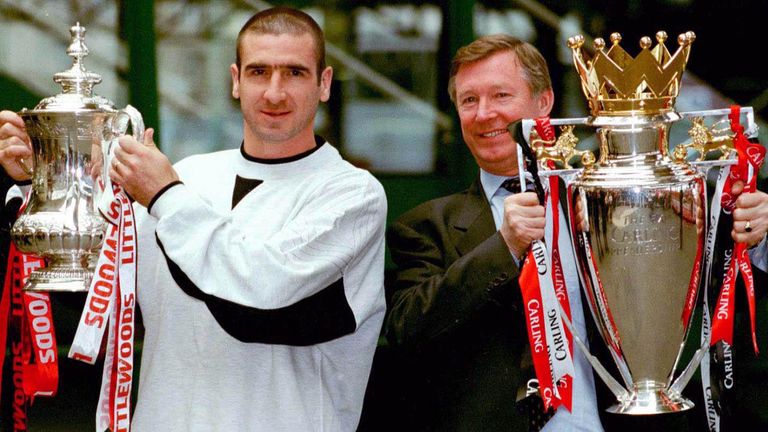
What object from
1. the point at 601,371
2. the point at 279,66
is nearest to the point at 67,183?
the point at 279,66

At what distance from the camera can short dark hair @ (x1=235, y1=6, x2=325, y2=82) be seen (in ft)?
9.65

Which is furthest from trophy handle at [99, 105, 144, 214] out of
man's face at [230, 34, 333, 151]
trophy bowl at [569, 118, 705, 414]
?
trophy bowl at [569, 118, 705, 414]

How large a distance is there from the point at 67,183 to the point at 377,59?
188 centimetres

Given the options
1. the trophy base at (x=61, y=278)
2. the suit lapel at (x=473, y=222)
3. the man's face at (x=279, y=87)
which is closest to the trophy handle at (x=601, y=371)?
the suit lapel at (x=473, y=222)

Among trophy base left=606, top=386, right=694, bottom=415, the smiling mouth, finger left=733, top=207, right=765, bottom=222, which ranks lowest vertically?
trophy base left=606, top=386, right=694, bottom=415

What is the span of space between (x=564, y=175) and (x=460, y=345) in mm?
486

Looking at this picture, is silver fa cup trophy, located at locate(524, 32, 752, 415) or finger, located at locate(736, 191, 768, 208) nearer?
silver fa cup trophy, located at locate(524, 32, 752, 415)

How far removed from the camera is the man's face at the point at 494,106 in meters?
3.04

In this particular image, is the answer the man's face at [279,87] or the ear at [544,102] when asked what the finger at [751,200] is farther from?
the man's face at [279,87]

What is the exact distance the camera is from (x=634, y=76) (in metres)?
2.64

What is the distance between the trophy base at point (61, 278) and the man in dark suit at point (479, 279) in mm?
719

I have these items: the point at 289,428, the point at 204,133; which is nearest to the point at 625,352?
the point at 289,428

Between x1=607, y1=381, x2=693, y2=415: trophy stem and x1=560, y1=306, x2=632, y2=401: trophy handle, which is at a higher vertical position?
x1=560, y1=306, x2=632, y2=401: trophy handle

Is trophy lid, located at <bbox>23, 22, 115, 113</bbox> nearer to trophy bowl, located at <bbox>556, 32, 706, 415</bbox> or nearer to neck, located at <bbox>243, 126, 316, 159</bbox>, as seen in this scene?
neck, located at <bbox>243, 126, 316, 159</bbox>
